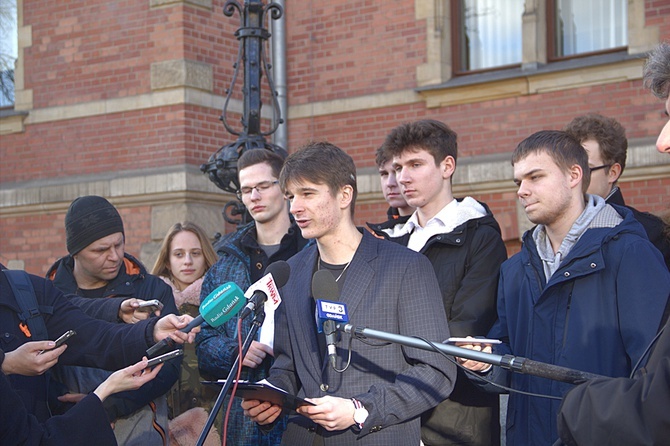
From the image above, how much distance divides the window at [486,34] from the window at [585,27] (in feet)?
1.44

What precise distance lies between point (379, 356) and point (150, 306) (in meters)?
1.22

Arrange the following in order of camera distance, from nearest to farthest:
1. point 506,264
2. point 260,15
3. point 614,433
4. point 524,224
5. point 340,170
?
point 614,433
point 340,170
point 506,264
point 260,15
point 524,224

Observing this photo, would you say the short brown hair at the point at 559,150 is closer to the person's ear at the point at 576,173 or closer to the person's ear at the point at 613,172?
the person's ear at the point at 576,173

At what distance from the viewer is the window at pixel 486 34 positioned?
1069cm

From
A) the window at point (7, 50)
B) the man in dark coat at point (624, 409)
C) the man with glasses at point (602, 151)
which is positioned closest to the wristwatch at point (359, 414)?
the man in dark coat at point (624, 409)

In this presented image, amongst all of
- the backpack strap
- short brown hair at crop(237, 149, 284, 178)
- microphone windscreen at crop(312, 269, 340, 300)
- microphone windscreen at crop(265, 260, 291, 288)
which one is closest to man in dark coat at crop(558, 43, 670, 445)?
microphone windscreen at crop(312, 269, 340, 300)

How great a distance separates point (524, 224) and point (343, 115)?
8.57 feet

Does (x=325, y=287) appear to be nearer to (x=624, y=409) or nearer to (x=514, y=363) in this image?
(x=514, y=363)

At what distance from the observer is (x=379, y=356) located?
11.9ft

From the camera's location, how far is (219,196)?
1098 cm

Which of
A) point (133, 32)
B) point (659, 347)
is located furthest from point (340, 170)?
point (133, 32)

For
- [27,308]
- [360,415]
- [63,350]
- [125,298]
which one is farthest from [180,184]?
[360,415]

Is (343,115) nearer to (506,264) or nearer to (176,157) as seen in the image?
(176,157)

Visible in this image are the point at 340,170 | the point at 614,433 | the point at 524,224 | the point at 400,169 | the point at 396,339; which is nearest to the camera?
the point at 614,433
